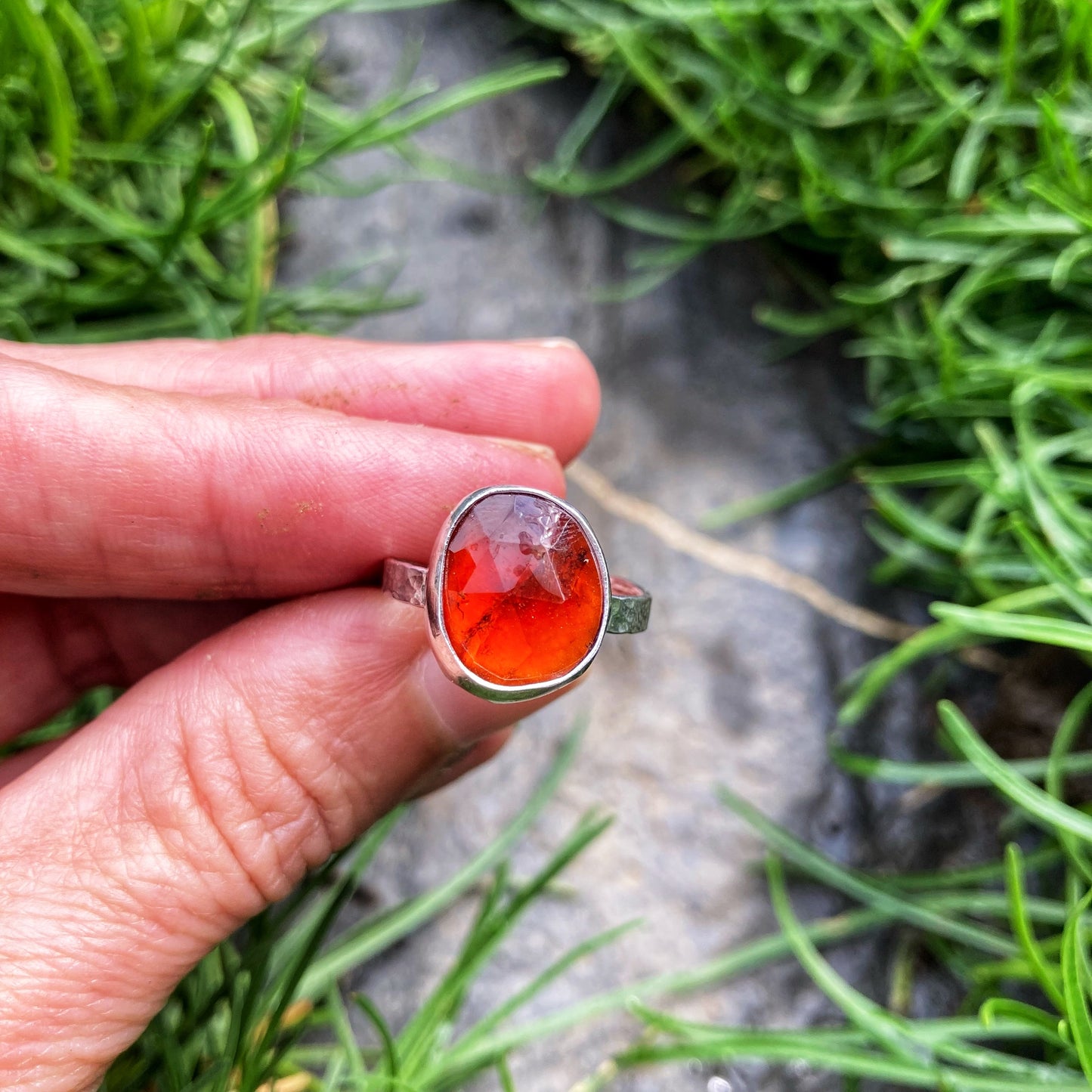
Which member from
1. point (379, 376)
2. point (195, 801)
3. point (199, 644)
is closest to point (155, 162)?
point (379, 376)

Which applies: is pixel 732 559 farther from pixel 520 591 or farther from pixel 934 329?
pixel 520 591

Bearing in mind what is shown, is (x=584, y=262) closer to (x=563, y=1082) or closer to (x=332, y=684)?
(x=332, y=684)

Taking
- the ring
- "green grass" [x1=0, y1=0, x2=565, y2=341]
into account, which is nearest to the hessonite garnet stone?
the ring

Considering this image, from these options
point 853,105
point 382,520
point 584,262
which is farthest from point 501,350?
point 853,105

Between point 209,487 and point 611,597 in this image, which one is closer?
point 611,597

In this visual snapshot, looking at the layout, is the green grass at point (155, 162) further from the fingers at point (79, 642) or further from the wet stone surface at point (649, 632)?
the fingers at point (79, 642)

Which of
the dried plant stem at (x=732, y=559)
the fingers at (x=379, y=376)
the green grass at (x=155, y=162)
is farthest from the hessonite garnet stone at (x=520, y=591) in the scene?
the dried plant stem at (x=732, y=559)

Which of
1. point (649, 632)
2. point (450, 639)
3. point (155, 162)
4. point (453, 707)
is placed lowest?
point (649, 632)
